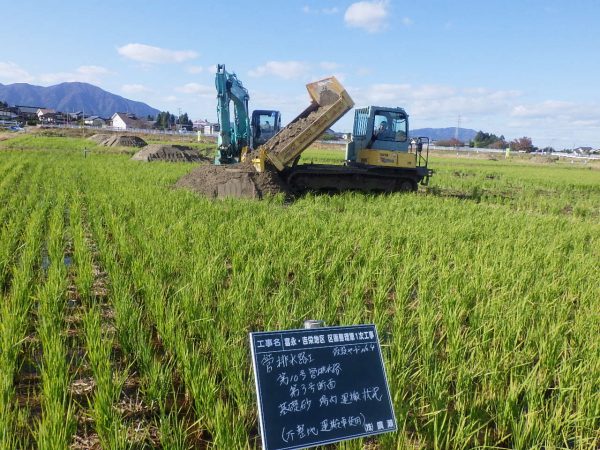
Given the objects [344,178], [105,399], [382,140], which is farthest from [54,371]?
[382,140]

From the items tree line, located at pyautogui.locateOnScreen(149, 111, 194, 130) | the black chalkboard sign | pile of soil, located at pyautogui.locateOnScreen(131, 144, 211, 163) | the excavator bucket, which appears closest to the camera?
the black chalkboard sign

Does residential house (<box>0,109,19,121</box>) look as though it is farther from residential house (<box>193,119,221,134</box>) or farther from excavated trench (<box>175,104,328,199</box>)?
excavated trench (<box>175,104,328,199</box>)

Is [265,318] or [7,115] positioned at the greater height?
[7,115]

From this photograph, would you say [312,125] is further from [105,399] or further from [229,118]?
[105,399]

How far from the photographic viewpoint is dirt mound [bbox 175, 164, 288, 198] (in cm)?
883

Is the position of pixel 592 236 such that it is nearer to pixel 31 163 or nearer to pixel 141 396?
pixel 141 396

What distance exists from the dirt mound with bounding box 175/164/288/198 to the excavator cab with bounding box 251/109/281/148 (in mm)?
2713

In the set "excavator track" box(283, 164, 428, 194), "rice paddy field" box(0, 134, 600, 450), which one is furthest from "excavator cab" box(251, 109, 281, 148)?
"rice paddy field" box(0, 134, 600, 450)

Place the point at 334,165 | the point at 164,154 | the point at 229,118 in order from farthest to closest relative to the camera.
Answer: the point at 164,154 → the point at 229,118 → the point at 334,165

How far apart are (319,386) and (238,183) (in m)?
7.59

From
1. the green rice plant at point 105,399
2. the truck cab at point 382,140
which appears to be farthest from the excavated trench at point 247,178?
the green rice plant at point 105,399

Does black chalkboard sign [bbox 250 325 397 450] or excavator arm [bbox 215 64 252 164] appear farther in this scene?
excavator arm [bbox 215 64 252 164]

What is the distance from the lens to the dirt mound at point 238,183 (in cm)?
883

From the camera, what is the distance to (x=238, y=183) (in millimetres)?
8914
